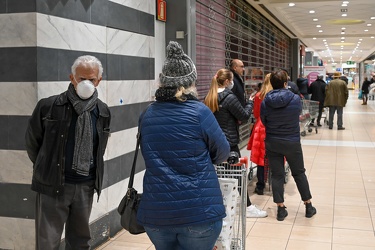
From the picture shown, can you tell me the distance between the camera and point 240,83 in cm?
541

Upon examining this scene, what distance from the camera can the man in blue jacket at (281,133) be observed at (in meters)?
4.66

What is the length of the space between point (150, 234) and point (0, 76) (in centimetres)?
173

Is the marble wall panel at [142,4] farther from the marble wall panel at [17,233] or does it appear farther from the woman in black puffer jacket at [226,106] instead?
the marble wall panel at [17,233]

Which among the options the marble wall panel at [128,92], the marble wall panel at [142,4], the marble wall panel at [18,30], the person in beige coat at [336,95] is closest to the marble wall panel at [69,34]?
the marble wall panel at [18,30]

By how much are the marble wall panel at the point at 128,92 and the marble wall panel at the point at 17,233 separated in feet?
4.22

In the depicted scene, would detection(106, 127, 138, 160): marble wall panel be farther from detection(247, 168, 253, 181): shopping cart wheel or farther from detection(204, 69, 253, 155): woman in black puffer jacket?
detection(247, 168, 253, 181): shopping cart wheel

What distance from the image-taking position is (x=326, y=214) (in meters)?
5.05

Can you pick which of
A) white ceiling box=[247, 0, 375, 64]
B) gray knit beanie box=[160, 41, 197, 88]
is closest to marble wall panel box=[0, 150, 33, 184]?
gray knit beanie box=[160, 41, 197, 88]

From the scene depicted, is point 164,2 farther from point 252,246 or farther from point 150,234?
point 150,234

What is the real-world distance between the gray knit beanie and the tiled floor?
221 cm

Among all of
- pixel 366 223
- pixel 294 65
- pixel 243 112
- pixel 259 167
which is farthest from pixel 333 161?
pixel 294 65

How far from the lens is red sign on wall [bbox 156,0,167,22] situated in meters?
5.11

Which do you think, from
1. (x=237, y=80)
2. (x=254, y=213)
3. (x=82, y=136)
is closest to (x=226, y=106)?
(x=237, y=80)

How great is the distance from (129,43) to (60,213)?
7.11 ft
